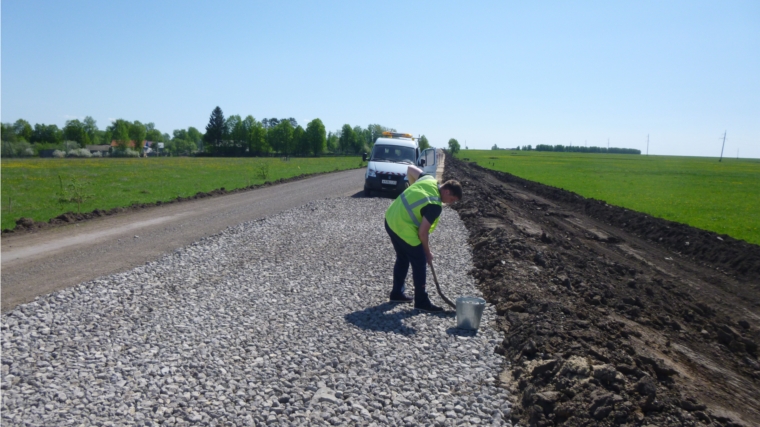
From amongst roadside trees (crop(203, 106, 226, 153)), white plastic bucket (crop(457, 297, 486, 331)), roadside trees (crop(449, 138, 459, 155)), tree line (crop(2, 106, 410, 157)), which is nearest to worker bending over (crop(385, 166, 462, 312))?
white plastic bucket (crop(457, 297, 486, 331))

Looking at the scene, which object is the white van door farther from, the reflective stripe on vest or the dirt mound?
the reflective stripe on vest

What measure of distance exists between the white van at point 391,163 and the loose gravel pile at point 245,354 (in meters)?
13.1

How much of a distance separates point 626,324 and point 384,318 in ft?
11.0

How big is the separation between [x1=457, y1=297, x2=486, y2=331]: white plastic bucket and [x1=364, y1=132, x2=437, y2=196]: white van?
15.6 metres

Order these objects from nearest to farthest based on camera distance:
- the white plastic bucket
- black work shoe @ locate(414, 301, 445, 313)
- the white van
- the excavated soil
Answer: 1. the excavated soil
2. the white plastic bucket
3. black work shoe @ locate(414, 301, 445, 313)
4. the white van

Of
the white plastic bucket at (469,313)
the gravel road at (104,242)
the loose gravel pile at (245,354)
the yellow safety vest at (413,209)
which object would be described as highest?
the yellow safety vest at (413,209)

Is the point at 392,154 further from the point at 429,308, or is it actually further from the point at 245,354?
the point at 245,354

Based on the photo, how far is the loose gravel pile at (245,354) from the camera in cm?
476

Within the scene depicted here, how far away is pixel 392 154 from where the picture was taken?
24312 mm

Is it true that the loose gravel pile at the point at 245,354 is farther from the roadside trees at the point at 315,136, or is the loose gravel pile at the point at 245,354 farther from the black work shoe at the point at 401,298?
the roadside trees at the point at 315,136

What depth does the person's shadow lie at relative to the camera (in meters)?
6.82

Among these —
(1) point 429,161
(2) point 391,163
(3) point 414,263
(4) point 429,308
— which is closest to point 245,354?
(3) point 414,263

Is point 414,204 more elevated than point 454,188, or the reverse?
point 454,188

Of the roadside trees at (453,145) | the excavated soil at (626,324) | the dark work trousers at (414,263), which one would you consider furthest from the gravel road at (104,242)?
the roadside trees at (453,145)
